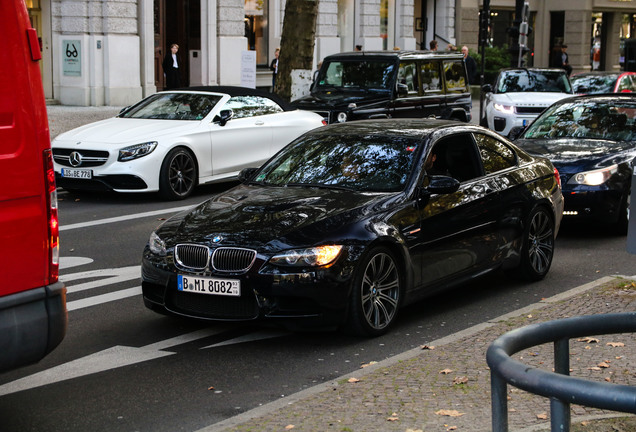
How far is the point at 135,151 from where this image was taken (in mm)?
14500

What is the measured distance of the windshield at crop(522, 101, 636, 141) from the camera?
13133mm

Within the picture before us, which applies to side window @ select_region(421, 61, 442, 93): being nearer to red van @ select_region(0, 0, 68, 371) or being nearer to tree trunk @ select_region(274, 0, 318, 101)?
tree trunk @ select_region(274, 0, 318, 101)

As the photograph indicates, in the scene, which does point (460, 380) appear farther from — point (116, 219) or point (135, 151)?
point (135, 151)

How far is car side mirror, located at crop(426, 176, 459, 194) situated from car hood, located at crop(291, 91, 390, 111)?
10.8 metres

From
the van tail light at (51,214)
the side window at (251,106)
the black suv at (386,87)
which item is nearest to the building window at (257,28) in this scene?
the black suv at (386,87)

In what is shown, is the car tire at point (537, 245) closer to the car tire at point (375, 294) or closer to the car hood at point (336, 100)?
the car tire at point (375, 294)

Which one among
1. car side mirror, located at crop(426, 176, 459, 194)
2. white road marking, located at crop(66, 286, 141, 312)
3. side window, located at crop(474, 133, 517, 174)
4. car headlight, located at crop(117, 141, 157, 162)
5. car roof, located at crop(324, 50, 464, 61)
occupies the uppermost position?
car roof, located at crop(324, 50, 464, 61)

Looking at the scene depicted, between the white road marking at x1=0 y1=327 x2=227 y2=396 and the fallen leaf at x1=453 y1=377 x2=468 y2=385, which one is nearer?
the fallen leaf at x1=453 y1=377 x2=468 y2=385

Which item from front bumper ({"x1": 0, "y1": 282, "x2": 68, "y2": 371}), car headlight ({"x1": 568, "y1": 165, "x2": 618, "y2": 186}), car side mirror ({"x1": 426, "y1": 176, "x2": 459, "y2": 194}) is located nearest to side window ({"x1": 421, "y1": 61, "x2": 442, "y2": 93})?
car headlight ({"x1": 568, "y1": 165, "x2": 618, "y2": 186})

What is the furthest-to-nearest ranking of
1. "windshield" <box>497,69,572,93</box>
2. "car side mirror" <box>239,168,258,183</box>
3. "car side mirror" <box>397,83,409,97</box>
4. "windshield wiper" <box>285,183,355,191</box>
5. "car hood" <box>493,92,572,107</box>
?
Answer: "windshield" <box>497,69,572,93</box> → "car hood" <box>493,92,572,107</box> → "car side mirror" <box>397,83,409,97</box> → "car side mirror" <box>239,168,258,183</box> → "windshield wiper" <box>285,183,355,191</box>

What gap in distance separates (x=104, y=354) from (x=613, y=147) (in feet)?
24.9

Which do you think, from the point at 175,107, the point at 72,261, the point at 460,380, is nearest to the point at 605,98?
the point at 175,107

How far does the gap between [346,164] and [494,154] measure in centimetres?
156

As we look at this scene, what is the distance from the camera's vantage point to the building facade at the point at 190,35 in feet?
90.8
